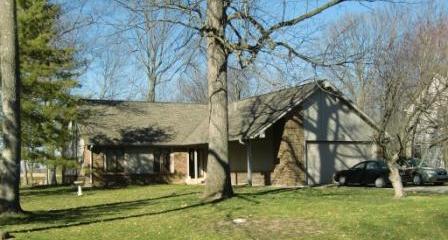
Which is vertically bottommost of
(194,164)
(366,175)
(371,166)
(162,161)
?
(366,175)

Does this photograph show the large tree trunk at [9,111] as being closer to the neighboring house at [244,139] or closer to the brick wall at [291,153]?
the neighboring house at [244,139]

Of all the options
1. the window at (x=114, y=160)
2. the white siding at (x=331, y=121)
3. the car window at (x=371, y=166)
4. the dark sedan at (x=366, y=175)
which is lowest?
the dark sedan at (x=366, y=175)

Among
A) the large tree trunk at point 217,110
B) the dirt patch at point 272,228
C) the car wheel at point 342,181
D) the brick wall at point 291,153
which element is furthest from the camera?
the brick wall at point 291,153

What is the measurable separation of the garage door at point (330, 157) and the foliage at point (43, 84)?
12.5 meters

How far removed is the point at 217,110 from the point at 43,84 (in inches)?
483

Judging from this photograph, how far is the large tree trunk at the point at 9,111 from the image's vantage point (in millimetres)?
16594

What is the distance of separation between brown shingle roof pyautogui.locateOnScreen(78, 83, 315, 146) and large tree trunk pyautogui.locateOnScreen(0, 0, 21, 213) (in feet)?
48.0

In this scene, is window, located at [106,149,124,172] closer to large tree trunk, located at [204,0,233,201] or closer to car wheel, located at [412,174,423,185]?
car wheel, located at [412,174,423,185]

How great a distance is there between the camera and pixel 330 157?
107ft

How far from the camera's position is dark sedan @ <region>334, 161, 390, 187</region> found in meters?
28.5

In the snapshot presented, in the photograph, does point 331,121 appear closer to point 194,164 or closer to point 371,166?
point 371,166

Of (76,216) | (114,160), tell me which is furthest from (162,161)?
(76,216)

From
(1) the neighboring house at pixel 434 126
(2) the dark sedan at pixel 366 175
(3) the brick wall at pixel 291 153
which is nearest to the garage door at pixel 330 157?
(3) the brick wall at pixel 291 153

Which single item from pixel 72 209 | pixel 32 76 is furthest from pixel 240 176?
pixel 72 209
